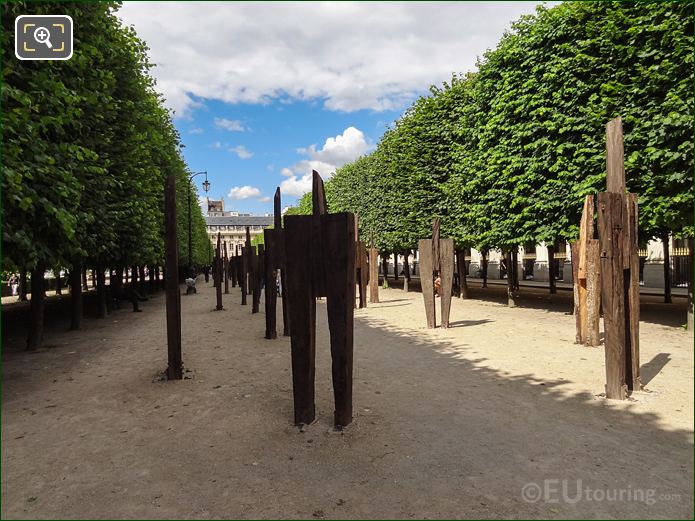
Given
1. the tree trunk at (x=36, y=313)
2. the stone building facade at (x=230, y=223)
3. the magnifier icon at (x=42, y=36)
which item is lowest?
the tree trunk at (x=36, y=313)

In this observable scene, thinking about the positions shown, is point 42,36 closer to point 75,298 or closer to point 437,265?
point 437,265

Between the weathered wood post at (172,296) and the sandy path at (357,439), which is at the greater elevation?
the weathered wood post at (172,296)

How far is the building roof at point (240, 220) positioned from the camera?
567ft

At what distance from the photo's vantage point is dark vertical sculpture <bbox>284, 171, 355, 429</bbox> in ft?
16.0

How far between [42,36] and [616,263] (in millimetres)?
8101

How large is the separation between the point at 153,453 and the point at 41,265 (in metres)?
7.37

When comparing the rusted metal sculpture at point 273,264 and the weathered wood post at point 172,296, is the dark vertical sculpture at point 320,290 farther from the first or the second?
the rusted metal sculpture at point 273,264

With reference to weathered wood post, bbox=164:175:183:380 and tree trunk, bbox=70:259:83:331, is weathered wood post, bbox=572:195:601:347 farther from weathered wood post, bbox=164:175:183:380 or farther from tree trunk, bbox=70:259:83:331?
tree trunk, bbox=70:259:83:331

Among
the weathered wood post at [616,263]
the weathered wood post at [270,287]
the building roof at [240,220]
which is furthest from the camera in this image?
the building roof at [240,220]

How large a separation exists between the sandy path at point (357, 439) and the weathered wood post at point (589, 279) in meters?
0.62

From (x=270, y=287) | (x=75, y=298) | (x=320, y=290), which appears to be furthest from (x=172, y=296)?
(x=75, y=298)

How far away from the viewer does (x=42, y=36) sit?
550 cm

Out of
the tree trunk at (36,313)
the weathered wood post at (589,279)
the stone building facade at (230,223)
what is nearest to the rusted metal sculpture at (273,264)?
the tree trunk at (36,313)

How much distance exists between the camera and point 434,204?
76.4 feet
